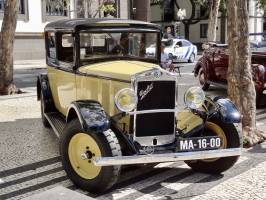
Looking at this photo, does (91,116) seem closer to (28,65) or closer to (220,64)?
(220,64)

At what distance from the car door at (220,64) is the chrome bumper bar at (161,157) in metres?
6.15

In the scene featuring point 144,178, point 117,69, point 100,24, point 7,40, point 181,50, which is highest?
point 100,24

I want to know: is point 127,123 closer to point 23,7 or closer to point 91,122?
point 91,122

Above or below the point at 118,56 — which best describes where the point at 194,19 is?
above

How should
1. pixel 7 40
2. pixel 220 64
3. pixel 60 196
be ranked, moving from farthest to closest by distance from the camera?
pixel 7 40 → pixel 220 64 → pixel 60 196

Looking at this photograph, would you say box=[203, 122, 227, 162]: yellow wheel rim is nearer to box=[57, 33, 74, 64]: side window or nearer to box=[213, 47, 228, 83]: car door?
box=[57, 33, 74, 64]: side window

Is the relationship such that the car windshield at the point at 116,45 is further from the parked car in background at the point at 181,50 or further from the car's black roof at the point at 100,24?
the parked car in background at the point at 181,50

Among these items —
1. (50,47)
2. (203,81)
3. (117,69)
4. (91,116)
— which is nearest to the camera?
(91,116)

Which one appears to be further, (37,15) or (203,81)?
(37,15)

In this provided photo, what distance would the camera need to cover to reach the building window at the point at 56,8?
25516 mm

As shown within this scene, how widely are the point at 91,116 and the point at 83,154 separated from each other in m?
0.44

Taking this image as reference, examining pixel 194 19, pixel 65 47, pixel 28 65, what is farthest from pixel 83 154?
pixel 194 19

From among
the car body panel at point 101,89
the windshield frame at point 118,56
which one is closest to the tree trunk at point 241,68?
the windshield frame at point 118,56

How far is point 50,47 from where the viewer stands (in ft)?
22.5
